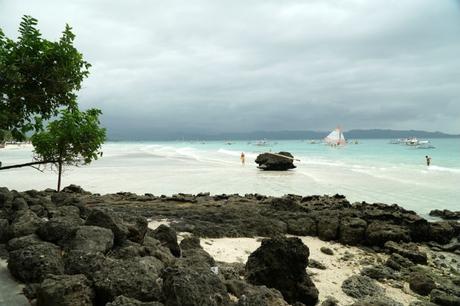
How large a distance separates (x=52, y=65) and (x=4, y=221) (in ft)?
11.5

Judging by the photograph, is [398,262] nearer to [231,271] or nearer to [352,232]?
[352,232]

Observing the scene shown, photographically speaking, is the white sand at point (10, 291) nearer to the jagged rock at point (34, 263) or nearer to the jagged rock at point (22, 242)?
the jagged rock at point (34, 263)

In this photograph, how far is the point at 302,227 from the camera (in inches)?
488

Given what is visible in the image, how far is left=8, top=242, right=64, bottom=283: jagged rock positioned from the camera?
5016 mm

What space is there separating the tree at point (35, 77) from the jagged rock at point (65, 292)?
4.34 meters

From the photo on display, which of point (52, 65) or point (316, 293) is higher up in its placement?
point (52, 65)

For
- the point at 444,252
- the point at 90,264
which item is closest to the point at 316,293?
the point at 90,264

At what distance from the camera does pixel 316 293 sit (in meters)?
6.86

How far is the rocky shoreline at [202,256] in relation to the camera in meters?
4.49

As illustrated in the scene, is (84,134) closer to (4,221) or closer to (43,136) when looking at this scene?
(43,136)

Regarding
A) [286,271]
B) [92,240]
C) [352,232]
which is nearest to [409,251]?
[352,232]

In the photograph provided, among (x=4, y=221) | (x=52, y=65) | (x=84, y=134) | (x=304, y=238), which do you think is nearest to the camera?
(x=4, y=221)

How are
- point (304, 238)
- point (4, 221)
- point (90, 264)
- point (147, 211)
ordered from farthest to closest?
point (147, 211), point (304, 238), point (4, 221), point (90, 264)

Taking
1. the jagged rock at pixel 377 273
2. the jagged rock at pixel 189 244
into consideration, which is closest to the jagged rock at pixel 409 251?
the jagged rock at pixel 377 273
